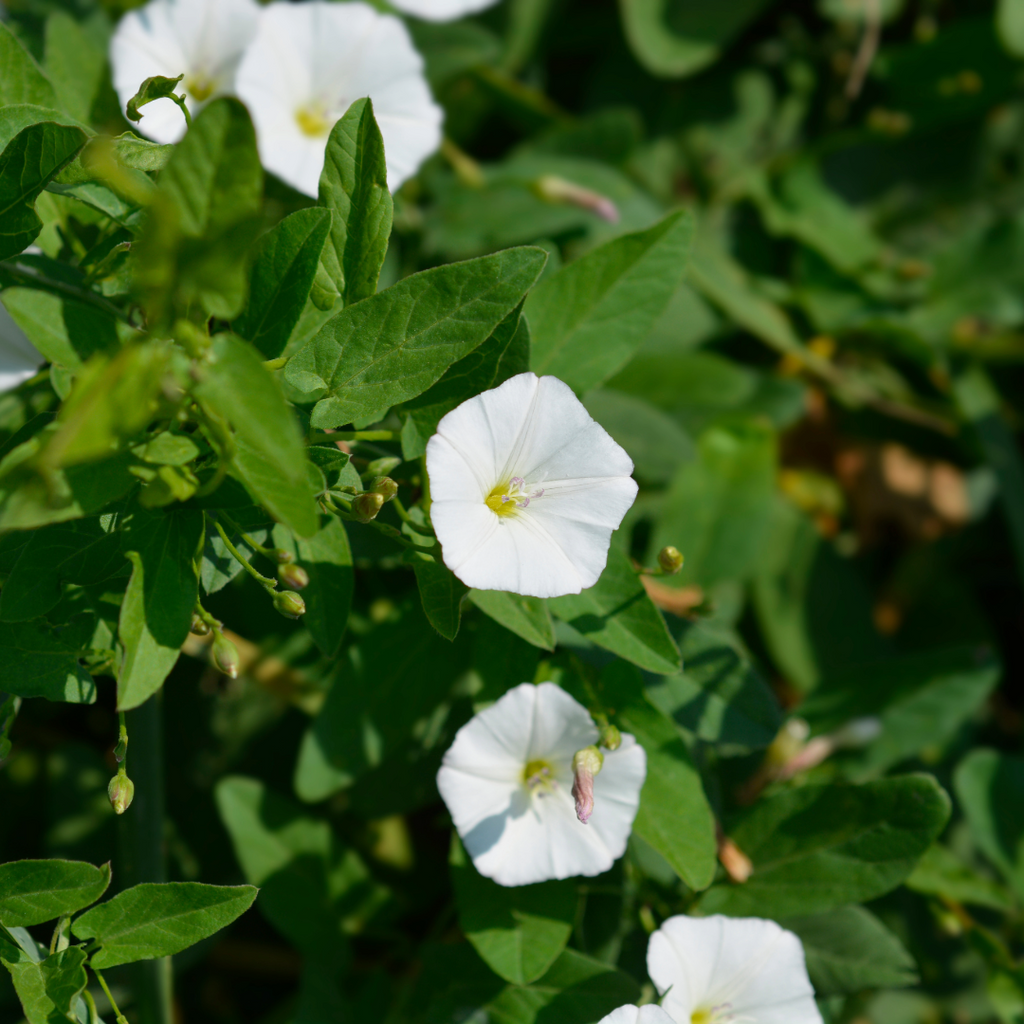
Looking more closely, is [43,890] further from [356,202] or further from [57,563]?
[356,202]

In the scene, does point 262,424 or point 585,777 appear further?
point 585,777

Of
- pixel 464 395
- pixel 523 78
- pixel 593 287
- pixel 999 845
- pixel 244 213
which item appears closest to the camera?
pixel 244 213

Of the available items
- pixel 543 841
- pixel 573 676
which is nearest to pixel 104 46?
pixel 573 676

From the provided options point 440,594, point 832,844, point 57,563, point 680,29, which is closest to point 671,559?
point 440,594

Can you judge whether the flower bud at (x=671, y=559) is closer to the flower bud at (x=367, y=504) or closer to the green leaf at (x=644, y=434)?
the flower bud at (x=367, y=504)

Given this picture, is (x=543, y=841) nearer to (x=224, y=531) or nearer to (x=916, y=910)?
(x=224, y=531)

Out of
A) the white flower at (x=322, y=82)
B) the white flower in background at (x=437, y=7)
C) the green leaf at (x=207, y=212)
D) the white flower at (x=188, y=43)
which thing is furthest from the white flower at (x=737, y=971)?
the white flower in background at (x=437, y=7)
